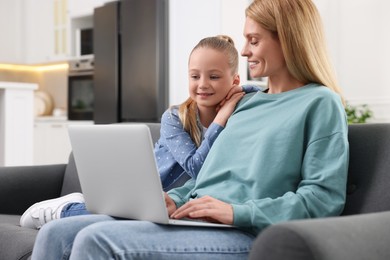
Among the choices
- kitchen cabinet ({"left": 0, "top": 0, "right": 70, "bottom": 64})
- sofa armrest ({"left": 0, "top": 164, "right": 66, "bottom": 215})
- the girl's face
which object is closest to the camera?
the girl's face

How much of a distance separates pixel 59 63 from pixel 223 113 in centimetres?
565

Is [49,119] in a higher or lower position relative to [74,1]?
lower

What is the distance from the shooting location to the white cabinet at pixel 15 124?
4.12 metres

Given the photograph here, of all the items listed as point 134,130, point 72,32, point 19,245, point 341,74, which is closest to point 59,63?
point 72,32

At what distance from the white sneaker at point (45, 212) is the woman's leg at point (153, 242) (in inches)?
27.4

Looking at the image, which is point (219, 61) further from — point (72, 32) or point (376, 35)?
point (72, 32)

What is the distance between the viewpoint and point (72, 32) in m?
6.73

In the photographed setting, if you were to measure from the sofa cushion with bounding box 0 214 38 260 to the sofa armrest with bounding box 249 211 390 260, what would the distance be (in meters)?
0.96

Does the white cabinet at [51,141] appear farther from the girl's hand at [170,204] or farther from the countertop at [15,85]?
the girl's hand at [170,204]

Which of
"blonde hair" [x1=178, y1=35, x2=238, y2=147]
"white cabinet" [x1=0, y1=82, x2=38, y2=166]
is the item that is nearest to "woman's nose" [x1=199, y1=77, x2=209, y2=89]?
"blonde hair" [x1=178, y1=35, x2=238, y2=147]

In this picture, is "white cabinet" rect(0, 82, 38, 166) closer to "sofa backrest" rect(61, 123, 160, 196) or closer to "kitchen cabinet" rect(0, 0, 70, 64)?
"sofa backrest" rect(61, 123, 160, 196)

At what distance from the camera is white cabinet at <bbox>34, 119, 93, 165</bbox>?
252 inches

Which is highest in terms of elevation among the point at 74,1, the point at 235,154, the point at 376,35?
the point at 74,1

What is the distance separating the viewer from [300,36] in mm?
1562
